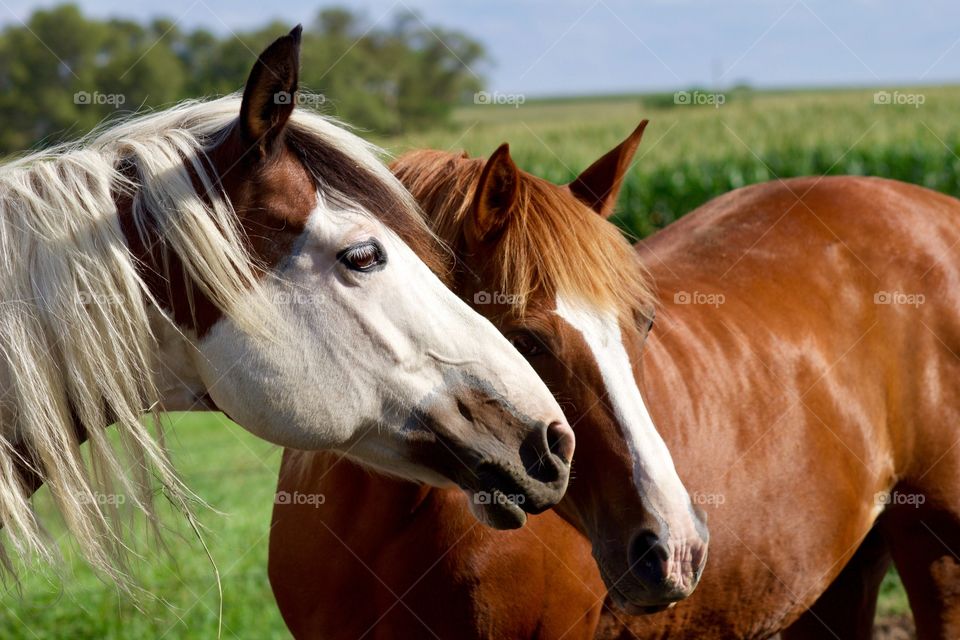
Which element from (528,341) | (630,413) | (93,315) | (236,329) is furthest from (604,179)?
(93,315)

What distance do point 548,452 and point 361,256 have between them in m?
0.56

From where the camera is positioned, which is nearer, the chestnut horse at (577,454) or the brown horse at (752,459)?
the chestnut horse at (577,454)

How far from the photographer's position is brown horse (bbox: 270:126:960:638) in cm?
246

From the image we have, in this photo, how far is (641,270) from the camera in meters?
2.65

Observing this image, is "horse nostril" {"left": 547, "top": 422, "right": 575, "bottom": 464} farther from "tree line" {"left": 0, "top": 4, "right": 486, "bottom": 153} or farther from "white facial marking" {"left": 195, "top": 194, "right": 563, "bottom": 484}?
"tree line" {"left": 0, "top": 4, "right": 486, "bottom": 153}

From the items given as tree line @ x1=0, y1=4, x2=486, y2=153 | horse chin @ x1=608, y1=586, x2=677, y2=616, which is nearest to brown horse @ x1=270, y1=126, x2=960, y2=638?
horse chin @ x1=608, y1=586, x2=677, y2=616

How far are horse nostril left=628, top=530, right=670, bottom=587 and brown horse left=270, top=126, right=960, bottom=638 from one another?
11 centimetres

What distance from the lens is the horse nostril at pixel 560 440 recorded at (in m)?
1.90

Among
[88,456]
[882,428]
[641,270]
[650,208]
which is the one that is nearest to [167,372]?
[88,456]

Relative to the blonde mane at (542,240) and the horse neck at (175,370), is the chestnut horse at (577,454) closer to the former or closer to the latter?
the blonde mane at (542,240)

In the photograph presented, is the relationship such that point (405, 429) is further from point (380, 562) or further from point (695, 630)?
point (695, 630)

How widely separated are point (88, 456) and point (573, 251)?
48.3 inches

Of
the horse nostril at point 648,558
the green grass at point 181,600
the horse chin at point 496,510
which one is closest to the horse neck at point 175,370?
the horse chin at point 496,510

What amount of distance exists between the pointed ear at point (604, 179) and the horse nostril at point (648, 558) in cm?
101
